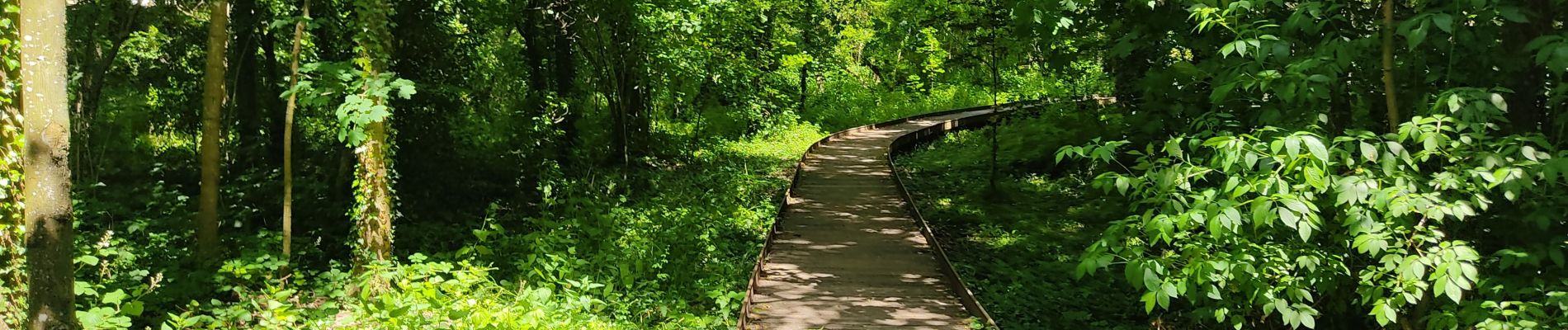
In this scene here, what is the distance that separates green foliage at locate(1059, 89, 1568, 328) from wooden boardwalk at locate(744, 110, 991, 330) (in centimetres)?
347

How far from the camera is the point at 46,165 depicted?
432cm

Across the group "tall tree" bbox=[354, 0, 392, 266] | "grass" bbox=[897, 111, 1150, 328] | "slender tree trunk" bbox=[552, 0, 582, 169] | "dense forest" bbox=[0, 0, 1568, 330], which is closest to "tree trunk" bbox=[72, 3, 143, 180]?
"dense forest" bbox=[0, 0, 1568, 330]

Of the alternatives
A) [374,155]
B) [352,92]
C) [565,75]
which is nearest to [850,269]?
[374,155]

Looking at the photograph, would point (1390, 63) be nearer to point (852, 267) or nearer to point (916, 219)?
point (852, 267)

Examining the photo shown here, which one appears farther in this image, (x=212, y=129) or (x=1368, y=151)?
(x=212, y=129)

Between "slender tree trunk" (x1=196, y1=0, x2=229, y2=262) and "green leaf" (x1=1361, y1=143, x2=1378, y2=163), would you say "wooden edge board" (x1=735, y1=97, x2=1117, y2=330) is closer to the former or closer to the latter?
"green leaf" (x1=1361, y1=143, x2=1378, y2=163)

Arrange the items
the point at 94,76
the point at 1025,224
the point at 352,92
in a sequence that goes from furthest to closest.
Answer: the point at 1025,224
the point at 94,76
the point at 352,92

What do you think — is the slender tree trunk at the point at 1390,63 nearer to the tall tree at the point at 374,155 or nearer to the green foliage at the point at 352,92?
the green foliage at the point at 352,92

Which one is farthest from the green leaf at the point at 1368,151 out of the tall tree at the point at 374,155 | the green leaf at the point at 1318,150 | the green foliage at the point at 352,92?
the tall tree at the point at 374,155

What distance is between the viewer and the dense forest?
4.00 m

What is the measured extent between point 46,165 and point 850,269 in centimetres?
709

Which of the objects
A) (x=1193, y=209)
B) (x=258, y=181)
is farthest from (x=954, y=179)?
(x=1193, y=209)

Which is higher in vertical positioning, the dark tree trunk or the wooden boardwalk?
the dark tree trunk

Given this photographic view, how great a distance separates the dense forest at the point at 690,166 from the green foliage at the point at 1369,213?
27 millimetres
